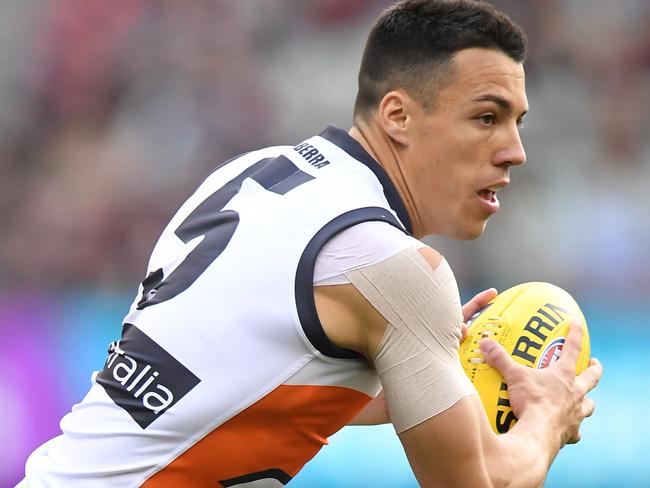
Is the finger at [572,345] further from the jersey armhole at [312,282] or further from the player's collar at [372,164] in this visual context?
the jersey armhole at [312,282]

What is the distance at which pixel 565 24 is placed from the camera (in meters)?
8.14

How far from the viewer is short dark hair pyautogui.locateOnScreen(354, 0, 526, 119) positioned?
327 cm

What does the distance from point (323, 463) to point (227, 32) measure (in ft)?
10.9

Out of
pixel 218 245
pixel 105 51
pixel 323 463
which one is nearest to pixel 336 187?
pixel 218 245

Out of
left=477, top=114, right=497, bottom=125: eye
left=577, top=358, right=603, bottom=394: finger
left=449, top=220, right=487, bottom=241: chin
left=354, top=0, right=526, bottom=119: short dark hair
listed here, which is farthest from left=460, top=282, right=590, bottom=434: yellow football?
left=354, top=0, right=526, bottom=119: short dark hair

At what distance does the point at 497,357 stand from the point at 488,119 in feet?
2.45

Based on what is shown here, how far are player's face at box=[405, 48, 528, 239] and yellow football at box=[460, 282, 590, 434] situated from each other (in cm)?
41

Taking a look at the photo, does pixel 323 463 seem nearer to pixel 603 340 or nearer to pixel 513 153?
pixel 603 340

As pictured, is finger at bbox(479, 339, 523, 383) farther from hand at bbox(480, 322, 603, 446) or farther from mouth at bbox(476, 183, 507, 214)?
mouth at bbox(476, 183, 507, 214)

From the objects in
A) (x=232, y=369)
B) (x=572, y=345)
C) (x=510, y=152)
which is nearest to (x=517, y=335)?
(x=572, y=345)

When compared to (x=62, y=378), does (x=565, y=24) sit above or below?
above

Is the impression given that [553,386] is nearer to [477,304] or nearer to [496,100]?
[477,304]

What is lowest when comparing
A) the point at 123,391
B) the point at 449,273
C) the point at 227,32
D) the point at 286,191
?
the point at 123,391

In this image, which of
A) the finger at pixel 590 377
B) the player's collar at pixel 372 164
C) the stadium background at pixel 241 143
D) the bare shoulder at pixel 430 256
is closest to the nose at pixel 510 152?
the player's collar at pixel 372 164
